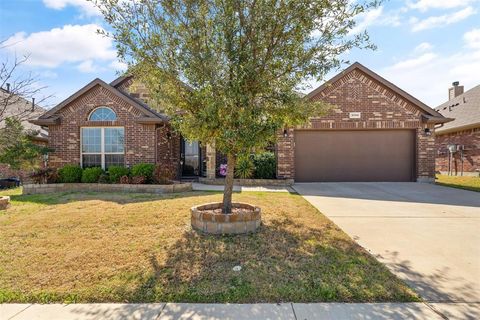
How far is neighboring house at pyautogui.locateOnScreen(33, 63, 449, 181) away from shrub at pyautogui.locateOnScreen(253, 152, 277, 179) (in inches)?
15.2

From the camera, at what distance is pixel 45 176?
10.3m

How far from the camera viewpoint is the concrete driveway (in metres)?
3.35

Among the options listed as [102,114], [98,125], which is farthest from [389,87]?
[98,125]

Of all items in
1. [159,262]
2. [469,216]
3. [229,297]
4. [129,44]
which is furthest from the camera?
[469,216]

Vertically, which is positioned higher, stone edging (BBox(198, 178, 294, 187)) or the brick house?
the brick house

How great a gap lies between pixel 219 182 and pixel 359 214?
264 inches

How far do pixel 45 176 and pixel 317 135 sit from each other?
11525 mm

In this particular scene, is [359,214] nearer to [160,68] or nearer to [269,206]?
[269,206]

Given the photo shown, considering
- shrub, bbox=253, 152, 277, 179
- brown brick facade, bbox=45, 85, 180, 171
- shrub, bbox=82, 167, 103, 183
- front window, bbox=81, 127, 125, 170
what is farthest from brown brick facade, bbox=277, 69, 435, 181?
shrub, bbox=82, 167, 103, 183

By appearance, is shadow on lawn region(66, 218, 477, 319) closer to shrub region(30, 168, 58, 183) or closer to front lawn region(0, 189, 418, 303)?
front lawn region(0, 189, 418, 303)

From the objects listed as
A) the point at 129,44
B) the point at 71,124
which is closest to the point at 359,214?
the point at 129,44

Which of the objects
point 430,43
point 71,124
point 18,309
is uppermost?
point 430,43

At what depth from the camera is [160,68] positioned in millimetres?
4902

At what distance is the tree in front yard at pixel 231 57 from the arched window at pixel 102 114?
24.2ft
